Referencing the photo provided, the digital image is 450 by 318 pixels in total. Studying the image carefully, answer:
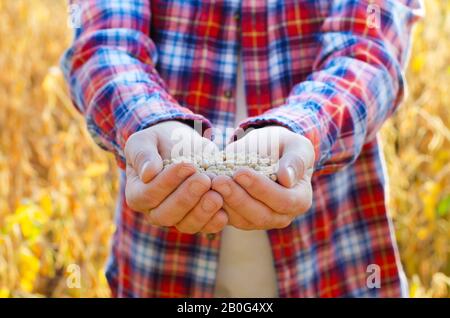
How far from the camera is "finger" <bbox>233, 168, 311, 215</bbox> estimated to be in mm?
961

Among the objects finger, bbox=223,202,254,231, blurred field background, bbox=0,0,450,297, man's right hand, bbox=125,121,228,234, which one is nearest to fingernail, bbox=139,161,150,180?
man's right hand, bbox=125,121,228,234

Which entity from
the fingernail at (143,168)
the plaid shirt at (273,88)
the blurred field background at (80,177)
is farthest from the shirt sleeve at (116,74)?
the blurred field background at (80,177)

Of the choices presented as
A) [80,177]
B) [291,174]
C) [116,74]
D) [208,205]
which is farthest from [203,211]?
[80,177]

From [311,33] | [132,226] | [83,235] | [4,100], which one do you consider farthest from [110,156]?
[311,33]

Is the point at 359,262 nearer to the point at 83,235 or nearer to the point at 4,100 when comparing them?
the point at 83,235

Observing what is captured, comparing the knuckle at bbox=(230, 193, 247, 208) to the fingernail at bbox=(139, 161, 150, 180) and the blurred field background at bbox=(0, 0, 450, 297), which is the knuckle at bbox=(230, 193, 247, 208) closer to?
the fingernail at bbox=(139, 161, 150, 180)

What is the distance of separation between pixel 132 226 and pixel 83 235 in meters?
0.77

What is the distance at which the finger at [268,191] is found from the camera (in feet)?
3.15

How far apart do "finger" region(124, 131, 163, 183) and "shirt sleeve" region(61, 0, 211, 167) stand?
44 millimetres

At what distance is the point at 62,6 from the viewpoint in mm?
2977

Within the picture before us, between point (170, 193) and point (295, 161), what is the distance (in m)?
0.15

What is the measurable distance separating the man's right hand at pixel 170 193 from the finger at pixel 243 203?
0.01 m

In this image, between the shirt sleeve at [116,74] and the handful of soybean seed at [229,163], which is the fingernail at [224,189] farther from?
the shirt sleeve at [116,74]

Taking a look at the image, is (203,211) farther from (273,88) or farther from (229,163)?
(273,88)
